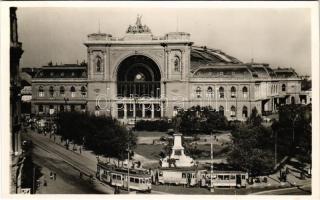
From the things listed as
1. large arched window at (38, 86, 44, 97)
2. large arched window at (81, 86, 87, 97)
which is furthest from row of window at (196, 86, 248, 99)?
large arched window at (38, 86, 44, 97)

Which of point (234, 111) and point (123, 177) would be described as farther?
point (234, 111)

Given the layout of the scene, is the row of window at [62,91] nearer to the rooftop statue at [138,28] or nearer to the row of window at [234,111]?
the rooftop statue at [138,28]

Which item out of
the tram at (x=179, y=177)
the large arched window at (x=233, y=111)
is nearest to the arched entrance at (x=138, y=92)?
the tram at (x=179, y=177)

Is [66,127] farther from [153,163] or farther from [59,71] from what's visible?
[153,163]

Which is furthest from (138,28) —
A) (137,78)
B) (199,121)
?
(199,121)

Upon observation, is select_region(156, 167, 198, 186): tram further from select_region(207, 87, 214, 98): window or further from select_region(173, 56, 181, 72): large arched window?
select_region(173, 56, 181, 72): large arched window

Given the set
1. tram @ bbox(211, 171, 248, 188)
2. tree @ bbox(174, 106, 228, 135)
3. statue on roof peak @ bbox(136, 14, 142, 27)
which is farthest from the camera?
tree @ bbox(174, 106, 228, 135)

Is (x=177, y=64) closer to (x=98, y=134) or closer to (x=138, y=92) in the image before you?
(x=138, y=92)
